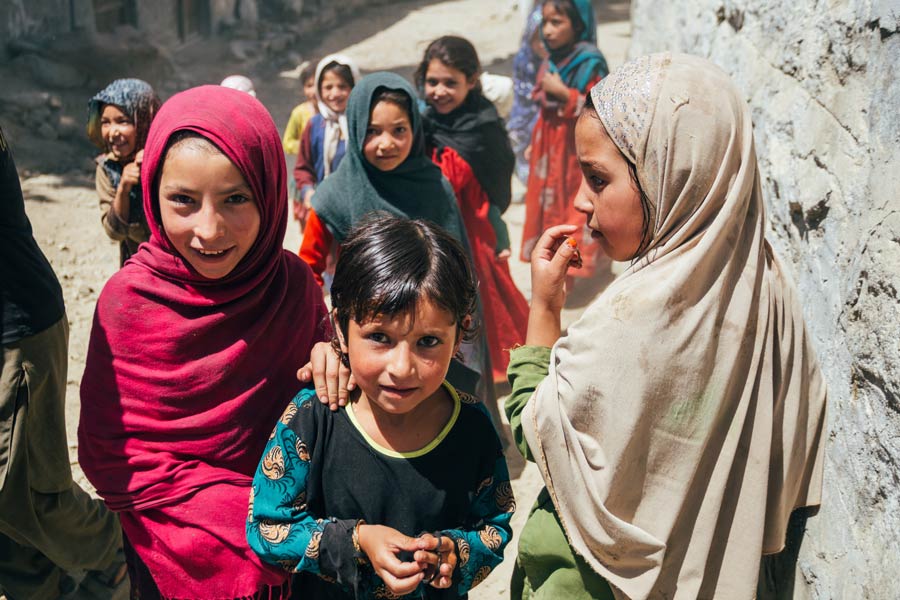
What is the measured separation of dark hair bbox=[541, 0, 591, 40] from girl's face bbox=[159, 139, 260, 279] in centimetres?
453

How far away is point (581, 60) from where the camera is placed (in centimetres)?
584

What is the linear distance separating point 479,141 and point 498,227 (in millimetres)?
430

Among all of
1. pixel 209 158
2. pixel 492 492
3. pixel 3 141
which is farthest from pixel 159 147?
pixel 492 492

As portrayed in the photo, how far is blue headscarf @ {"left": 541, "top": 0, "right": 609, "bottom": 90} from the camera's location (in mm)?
5793

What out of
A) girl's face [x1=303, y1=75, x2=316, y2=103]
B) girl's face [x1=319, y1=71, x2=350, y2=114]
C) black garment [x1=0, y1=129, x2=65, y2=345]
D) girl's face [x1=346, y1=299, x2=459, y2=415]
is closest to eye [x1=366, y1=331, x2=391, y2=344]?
girl's face [x1=346, y1=299, x2=459, y2=415]

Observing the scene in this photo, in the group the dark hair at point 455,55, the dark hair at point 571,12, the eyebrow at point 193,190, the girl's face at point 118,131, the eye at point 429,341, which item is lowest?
the eye at point 429,341

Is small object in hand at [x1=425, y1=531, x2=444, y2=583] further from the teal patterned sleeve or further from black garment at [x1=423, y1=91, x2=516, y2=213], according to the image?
black garment at [x1=423, y1=91, x2=516, y2=213]

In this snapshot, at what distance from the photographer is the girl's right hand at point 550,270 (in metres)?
1.93

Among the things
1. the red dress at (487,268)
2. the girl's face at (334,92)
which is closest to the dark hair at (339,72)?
the girl's face at (334,92)

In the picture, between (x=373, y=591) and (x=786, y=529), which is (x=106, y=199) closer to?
(x=373, y=591)

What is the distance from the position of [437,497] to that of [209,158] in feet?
2.99

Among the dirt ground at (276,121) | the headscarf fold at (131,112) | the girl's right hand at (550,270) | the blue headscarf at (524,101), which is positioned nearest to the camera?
the girl's right hand at (550,270)

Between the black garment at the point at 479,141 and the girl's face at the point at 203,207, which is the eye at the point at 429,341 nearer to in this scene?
the girl's face at the point at 203,207

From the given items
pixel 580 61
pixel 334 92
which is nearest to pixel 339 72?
pixel 334 92
